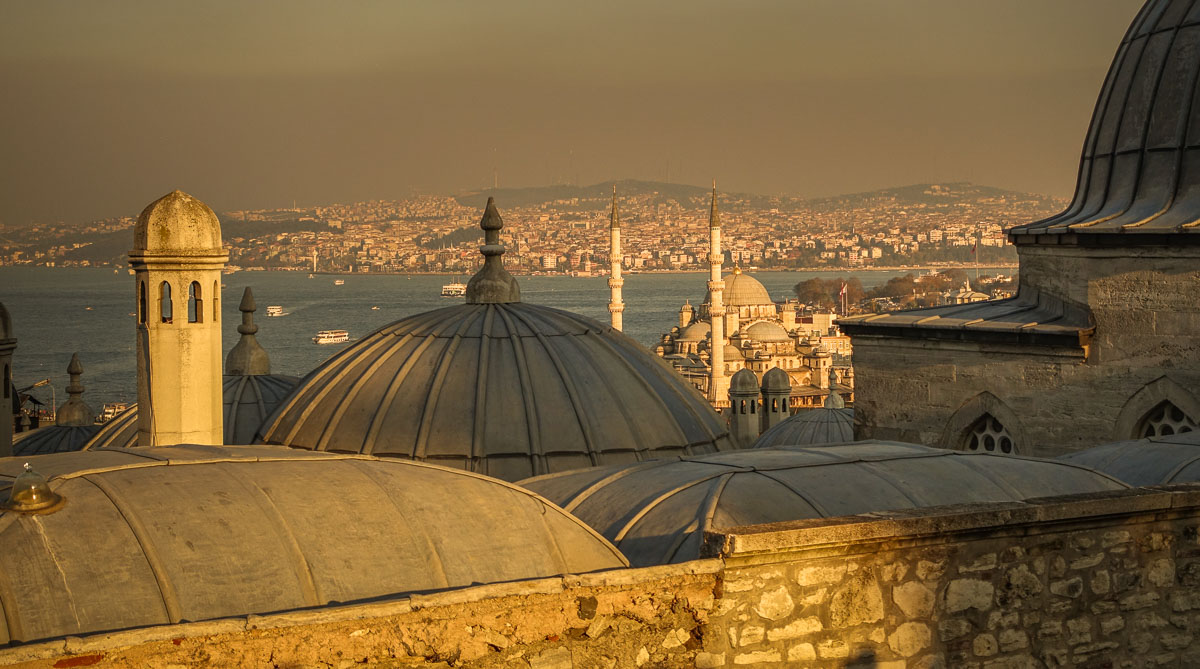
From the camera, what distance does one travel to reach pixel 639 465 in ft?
27.8

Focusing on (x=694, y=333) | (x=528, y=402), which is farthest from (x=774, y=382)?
(x=694, y=333)

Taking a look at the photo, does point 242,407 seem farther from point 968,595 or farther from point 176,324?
point 968,595

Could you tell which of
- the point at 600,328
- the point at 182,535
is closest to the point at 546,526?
the point at 182,535

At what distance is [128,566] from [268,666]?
687 mm

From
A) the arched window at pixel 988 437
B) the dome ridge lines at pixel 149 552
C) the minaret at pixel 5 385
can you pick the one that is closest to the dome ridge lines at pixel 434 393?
the arched window at pixel 988 437

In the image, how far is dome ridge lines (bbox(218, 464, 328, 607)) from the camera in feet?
16.8

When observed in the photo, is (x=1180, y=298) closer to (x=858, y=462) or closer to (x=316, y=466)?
(x=858, y=462)

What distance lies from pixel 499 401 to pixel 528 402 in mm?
228

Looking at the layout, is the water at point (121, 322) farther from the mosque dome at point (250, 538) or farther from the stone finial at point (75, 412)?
the mosque dome at point (250, 538)

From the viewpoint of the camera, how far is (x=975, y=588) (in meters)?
5.81

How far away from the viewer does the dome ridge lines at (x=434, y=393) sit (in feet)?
37.8

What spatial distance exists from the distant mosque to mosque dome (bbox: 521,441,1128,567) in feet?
0.07

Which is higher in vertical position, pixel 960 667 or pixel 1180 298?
pixel 1180 298

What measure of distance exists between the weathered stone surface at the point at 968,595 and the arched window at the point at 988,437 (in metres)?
7.67
